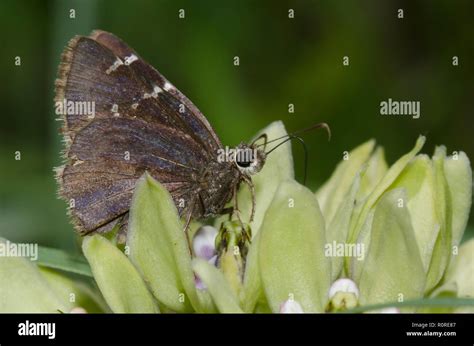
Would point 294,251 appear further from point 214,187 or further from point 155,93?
point 155,93

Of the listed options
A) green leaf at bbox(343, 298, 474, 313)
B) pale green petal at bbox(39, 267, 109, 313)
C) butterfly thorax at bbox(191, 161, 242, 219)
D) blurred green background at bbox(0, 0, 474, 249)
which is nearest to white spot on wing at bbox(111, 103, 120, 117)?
butterfly thorax at bbox(191, 161, 242, 219)

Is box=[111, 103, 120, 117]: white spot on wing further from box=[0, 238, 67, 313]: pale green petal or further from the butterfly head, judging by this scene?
box=[0, 238, 67, 313]: pale green petal

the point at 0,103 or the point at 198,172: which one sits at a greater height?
the point at 0,103

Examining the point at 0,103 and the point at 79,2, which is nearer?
the point at 79,2

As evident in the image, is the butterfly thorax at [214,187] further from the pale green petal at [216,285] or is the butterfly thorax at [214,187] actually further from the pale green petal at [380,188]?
the pale green petal at [216,285]
